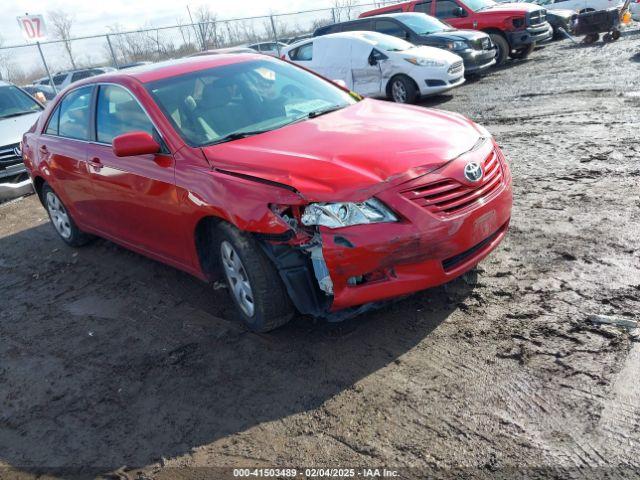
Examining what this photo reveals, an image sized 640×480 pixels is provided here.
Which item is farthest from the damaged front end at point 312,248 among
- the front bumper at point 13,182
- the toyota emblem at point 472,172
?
the front bumper at point 13,182

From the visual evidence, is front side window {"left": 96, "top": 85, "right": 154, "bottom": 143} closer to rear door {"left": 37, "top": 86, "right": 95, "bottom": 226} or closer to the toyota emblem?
rear door {"left": 37, "top": 86, "right": 95, "bottom": 226}

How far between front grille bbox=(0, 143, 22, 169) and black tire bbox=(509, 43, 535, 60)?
12.3 meters

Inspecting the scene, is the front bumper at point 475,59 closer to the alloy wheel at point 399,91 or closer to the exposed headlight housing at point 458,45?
the exposed headlight housing at point 458,45

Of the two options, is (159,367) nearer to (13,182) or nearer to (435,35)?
(13,182)

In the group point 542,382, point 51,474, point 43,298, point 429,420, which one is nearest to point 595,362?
point 542,382

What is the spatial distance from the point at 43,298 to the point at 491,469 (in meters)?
4.23

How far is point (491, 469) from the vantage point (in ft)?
8.00

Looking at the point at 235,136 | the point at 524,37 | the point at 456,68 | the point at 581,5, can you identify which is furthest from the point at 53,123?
the point at 581,5

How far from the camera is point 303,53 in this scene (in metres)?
13.1

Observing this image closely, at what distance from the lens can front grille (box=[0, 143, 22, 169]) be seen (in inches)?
344

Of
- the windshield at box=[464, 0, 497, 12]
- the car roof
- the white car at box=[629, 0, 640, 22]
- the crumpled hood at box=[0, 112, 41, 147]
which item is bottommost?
the white car at box=[629, 0, 640, 22]

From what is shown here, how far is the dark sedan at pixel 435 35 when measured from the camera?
41.9 ft

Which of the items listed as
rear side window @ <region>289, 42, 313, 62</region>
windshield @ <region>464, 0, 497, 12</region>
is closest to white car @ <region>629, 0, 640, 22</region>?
windshield @ <region>464, 0, 497, 12</region>

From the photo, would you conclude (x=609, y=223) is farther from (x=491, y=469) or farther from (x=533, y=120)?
(x=533, y=120)
